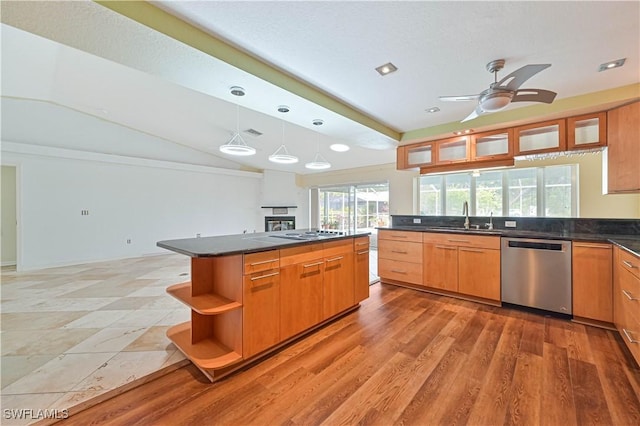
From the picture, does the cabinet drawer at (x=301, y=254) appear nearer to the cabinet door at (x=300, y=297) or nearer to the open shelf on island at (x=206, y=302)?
the cabinet door at (x=300, y=297)

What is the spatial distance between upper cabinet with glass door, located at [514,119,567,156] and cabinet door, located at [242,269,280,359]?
11.1 ft

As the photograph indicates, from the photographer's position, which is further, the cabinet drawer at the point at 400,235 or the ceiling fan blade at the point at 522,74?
the cabinet drawer at the point at 400,235

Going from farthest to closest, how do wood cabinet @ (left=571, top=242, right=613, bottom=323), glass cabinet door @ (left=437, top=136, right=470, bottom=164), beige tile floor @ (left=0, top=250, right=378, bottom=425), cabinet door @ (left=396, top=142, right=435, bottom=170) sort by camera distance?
cabinet door @ (left=396, top=142, right=435, bottom=170) < glass cabinet door @ (left=437, top=136, right=470, bottom=164) < wood cabinet @ (left=571, top=242, right=613, bottom=323) < beige tile floor @ (left=0, top=250, right=378, bottom=425)

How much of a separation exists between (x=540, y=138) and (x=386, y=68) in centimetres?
228

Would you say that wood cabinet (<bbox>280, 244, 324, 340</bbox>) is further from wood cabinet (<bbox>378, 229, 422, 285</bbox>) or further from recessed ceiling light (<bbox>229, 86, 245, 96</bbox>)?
wood cabinet (<bbox>378, 229, 422, 285</bbox>)

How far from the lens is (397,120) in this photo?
3594 millimetres

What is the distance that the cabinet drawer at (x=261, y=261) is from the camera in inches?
75.0

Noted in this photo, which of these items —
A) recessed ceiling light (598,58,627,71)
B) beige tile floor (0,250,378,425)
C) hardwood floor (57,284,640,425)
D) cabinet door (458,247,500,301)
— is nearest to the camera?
hardwood floor (57,284,640,425)

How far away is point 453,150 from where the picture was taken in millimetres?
3791

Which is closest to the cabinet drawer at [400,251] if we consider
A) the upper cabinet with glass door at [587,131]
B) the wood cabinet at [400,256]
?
the wood cabinet at [400,256]

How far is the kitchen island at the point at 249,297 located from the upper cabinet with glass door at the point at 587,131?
2973 millimetres

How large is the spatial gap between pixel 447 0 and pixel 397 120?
206 cm

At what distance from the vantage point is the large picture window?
474 centimetres

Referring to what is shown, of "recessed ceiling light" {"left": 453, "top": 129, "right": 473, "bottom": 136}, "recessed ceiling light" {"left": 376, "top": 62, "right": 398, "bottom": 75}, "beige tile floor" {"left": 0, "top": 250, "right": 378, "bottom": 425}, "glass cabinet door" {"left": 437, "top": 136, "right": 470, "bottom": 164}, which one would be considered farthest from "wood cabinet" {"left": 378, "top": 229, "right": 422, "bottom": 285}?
"beige tile floor" {"left": 0, "top": 250, "right": 378, "bottom": 425}
